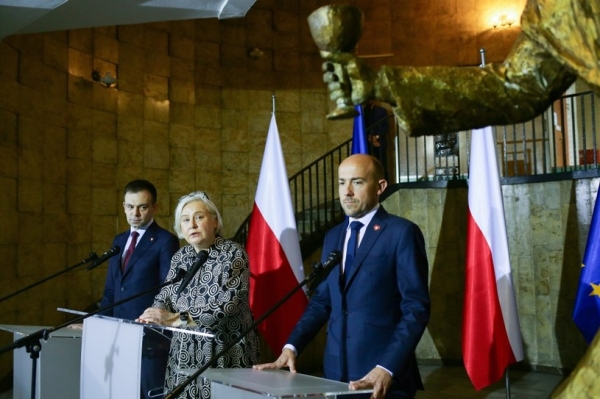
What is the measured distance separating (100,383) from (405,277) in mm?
1391

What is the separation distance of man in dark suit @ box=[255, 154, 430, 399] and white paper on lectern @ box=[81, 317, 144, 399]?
1.94 ft

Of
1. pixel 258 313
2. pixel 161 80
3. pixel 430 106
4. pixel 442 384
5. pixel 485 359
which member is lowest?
pixel 442 384

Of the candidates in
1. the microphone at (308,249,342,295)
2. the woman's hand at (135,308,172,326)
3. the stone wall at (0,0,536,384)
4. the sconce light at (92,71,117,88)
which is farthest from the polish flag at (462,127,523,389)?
the sconce light at (92,71,117,88)

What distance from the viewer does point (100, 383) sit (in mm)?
2553

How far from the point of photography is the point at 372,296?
2191 millimetres

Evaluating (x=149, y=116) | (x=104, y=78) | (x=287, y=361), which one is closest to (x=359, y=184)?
(x=287, y=361)

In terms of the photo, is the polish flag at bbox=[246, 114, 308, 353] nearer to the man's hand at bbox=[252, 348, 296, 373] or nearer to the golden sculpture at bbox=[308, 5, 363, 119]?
the man's hand at bbox=[252, 348, 296, 373]

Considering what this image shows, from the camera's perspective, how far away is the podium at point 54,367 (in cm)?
306

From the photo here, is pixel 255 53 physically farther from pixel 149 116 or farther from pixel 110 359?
pixel 110 359

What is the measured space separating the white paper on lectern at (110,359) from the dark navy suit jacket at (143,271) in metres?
A: 0.58

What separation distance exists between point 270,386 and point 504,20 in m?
8.45

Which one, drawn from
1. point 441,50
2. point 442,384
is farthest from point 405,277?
point 441,50

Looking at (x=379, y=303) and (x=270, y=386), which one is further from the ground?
Answer: (x=379, y=303)

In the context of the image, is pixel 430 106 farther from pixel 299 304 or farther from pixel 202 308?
pixel 299 304
